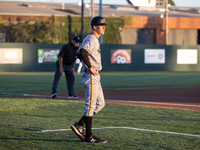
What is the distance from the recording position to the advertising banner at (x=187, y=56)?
108 ft

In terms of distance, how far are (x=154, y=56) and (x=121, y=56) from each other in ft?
10.2

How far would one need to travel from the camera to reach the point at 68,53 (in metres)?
10.9

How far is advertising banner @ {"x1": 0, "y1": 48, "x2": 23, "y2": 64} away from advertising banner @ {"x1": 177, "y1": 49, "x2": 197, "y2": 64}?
1426 cm

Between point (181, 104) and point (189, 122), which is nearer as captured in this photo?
point (189, 122)

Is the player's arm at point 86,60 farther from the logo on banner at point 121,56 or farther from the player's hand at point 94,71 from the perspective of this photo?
the logo on banner at point 121,56

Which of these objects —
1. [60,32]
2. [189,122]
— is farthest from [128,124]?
[60,32]

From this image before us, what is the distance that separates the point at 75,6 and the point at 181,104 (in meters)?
43.5

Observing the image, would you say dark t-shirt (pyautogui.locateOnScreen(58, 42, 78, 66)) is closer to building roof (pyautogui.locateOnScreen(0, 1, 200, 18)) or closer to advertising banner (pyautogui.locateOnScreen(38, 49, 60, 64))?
advertising banner (pyautogui.locateOnScreen(38, 49, 60, 64))

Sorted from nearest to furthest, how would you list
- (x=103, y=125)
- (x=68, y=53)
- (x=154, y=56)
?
1. (x=103, y=125)
2. (x=68, y=53)
3. (x=154, y=56)

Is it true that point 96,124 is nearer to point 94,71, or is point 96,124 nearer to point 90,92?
point 90,92

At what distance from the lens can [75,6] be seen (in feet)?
170

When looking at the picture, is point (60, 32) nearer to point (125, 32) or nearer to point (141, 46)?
point (125, 32)

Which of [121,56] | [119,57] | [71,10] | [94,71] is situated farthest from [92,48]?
[71,10]

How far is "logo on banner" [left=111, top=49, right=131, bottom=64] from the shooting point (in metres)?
31.1
